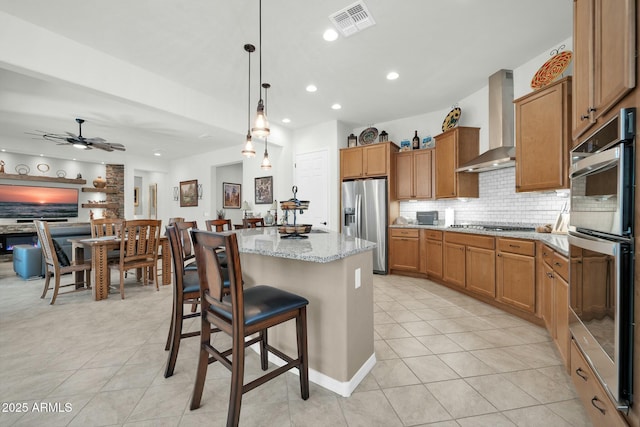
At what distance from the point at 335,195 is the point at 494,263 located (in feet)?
9.38

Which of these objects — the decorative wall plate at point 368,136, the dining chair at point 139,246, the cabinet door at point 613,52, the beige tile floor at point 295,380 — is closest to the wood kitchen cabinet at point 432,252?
the beige tile floor at point 295,380

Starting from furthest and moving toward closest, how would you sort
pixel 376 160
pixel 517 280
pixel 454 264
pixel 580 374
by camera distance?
1. pixel 376 160
2. pixel 454 264
3. pixel 517 280
4. pixel 580 374

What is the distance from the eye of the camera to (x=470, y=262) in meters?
3.40

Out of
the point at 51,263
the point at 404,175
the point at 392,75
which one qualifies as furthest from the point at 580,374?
the point at 51,263

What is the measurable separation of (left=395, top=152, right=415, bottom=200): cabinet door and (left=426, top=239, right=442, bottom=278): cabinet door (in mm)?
968

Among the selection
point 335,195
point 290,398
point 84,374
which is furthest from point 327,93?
point 84,374

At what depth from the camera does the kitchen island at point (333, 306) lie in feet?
5.30

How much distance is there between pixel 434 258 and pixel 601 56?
322cm

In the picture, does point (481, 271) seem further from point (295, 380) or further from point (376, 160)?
point (295, 380)

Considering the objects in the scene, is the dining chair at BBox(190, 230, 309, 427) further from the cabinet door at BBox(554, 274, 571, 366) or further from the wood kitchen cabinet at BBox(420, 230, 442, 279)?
the wood kitchen cabinet at BBox(420, 230, 442, 279)

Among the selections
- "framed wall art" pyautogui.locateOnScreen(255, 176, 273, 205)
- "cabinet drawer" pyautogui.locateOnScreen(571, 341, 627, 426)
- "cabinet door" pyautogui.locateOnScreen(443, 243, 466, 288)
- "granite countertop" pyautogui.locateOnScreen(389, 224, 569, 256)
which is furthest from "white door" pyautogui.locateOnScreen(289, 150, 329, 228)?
"cabinet drawer" pyautogui.locateOnScreen(571, 341, 627, 426)

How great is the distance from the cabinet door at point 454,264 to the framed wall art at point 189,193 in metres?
6.63

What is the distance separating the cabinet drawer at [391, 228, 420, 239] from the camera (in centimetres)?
439

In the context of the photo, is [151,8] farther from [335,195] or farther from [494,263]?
[494,263]
